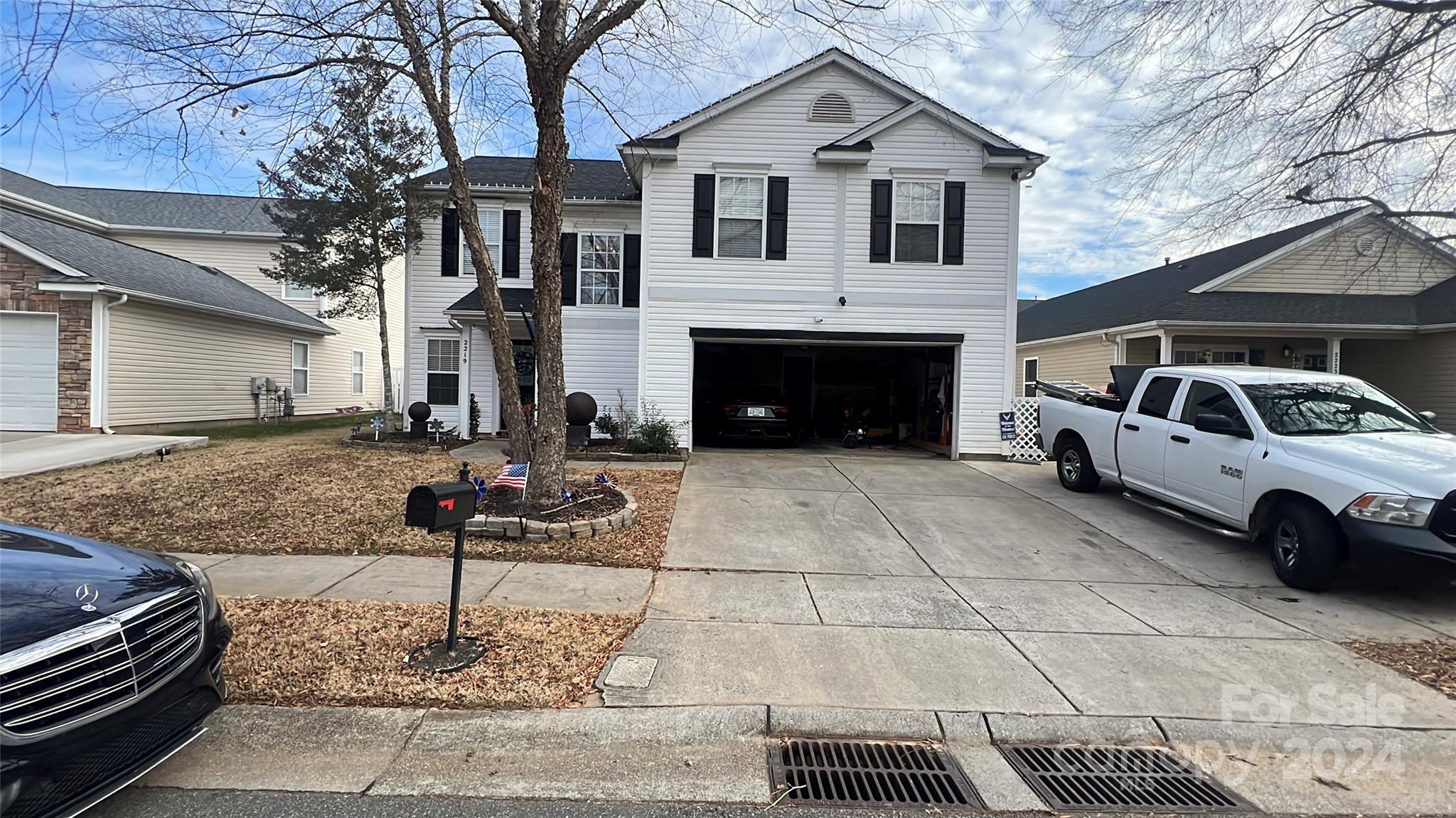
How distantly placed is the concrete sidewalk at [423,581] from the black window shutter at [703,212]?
8.08 m

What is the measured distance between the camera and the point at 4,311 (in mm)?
12719

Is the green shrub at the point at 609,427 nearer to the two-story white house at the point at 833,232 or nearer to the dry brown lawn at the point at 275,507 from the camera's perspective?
the two-story white house at the point at 833,232

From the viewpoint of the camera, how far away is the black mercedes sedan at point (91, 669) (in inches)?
86.4

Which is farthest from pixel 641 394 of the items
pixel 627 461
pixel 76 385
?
pixel 76 385

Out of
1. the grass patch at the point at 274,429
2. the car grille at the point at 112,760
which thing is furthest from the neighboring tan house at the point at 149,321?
the car grille at the point at 112,760

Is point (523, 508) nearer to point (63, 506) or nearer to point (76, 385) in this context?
point (63, 506)

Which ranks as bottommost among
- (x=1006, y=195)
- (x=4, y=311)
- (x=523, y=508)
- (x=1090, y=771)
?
(x=1090, y=771)

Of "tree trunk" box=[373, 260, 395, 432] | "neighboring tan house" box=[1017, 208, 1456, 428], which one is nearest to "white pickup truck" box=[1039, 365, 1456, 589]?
"neighboring tan house" box=[1017, 208, 1456, 428]

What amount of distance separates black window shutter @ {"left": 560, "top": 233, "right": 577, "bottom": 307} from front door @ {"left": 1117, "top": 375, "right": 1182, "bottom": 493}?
1082cm

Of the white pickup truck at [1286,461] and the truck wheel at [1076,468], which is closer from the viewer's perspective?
the white pickup truck at [1286,461]

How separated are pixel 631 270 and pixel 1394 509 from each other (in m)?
12.6

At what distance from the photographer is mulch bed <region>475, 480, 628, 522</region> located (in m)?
6.72

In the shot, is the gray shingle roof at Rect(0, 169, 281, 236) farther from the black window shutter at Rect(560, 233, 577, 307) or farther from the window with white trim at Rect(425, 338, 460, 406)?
the black window shutter at Rect(560, 233, 577, 307)

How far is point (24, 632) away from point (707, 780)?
2665 millimetres
